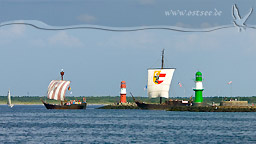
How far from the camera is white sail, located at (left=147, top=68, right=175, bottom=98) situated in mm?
168250

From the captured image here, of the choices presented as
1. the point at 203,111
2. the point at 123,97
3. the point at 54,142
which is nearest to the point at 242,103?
the point at 203,111

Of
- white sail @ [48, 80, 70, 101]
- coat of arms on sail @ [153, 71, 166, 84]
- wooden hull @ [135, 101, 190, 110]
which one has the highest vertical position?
coat of arms on sail @ [153, 71, 166, 84]

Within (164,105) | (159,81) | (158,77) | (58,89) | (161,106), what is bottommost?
(161,106)

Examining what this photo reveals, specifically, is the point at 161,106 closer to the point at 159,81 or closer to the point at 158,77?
the point at 159,81

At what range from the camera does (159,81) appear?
169 metres

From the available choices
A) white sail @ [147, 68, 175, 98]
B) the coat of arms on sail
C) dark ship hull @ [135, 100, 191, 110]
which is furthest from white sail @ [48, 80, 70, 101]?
the coat of arms on sail

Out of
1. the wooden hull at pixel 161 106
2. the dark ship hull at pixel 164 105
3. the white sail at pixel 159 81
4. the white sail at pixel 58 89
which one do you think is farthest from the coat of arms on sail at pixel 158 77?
the white sail at pixel 58 89

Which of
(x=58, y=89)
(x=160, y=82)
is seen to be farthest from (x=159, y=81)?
(x=58, y=89)

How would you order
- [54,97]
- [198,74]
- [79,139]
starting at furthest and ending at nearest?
1. [54,97]
2. [198,74]
3. [79,139]

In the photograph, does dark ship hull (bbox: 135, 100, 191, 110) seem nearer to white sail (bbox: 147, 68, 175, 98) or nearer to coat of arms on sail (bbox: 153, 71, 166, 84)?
white sail (bbox: 147, 68, 175, 98)

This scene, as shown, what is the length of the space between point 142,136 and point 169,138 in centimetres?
371

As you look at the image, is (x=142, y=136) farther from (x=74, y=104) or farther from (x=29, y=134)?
(x=74, y=104)

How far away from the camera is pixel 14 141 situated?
190ft

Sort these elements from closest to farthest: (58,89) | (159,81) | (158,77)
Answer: (158,77) < (159,81) < (58,89)
